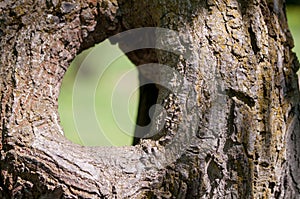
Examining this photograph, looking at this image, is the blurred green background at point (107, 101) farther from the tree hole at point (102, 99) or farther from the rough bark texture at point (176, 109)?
the rough bark texture at point (176, 109)

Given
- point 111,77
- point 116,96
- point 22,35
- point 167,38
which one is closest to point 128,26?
point 167,38

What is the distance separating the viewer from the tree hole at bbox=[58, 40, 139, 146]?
2318mm

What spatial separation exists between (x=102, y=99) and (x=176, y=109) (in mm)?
1648

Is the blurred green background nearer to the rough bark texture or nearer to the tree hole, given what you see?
the tree hole

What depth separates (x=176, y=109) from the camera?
1.40 metres

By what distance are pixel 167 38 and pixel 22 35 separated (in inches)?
11.8

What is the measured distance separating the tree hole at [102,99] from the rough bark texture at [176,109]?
638mm

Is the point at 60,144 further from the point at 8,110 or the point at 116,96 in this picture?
the point at 116,96

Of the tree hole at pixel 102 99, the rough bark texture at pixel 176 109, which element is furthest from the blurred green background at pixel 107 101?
the rough bark texture at pixel 176 109

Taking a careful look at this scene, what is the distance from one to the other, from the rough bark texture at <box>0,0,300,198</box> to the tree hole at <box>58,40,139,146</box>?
64cm

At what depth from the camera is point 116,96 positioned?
2.75 metres

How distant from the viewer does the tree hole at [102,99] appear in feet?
7.61

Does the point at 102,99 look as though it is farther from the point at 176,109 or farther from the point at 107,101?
the point at 176,109

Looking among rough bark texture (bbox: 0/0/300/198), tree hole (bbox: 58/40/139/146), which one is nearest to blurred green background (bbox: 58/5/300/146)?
tree hole (bbox: 58/40/139/146)
